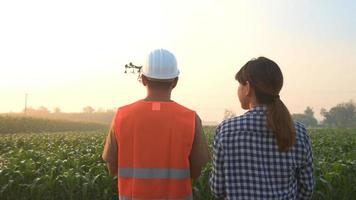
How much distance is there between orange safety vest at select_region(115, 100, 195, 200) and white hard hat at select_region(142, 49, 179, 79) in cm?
18

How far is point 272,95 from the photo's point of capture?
286 centimetres

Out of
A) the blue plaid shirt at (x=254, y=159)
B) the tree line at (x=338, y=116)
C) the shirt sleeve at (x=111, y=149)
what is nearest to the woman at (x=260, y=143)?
the blue plaid shirt at (x=254, y=159)

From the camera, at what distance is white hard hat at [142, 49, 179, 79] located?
10.3 feet

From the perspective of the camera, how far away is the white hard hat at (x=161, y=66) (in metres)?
3.13

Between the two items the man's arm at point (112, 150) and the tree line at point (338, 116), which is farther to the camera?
the tree line at point (338, 116)

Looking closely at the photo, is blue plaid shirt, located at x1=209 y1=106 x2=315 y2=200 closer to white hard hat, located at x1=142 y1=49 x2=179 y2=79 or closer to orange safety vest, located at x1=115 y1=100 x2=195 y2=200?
orange safety vest, located at x1=115 y1=100 x2=195 y2=200

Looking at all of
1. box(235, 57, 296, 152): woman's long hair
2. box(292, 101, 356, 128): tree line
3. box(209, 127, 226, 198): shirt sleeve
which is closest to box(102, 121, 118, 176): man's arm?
box(209, 127, 226, 198): shirt sleeve

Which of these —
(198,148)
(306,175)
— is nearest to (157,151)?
(198,148)

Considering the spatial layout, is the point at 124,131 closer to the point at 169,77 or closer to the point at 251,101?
the point at 169,77

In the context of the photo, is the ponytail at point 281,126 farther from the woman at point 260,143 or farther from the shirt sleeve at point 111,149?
the shirt sleeve at point 111,149

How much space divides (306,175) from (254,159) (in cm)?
38

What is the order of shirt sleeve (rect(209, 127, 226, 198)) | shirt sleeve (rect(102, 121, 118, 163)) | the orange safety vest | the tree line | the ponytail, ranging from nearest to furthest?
the ponytail
shirt sleeve (rect(209, 127, 226, 198))
the orange safety vest
shirt sleeve (rect(102, 121, 118, 163))
the tree line

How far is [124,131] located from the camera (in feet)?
10.3

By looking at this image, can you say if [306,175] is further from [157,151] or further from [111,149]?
[111,149]
